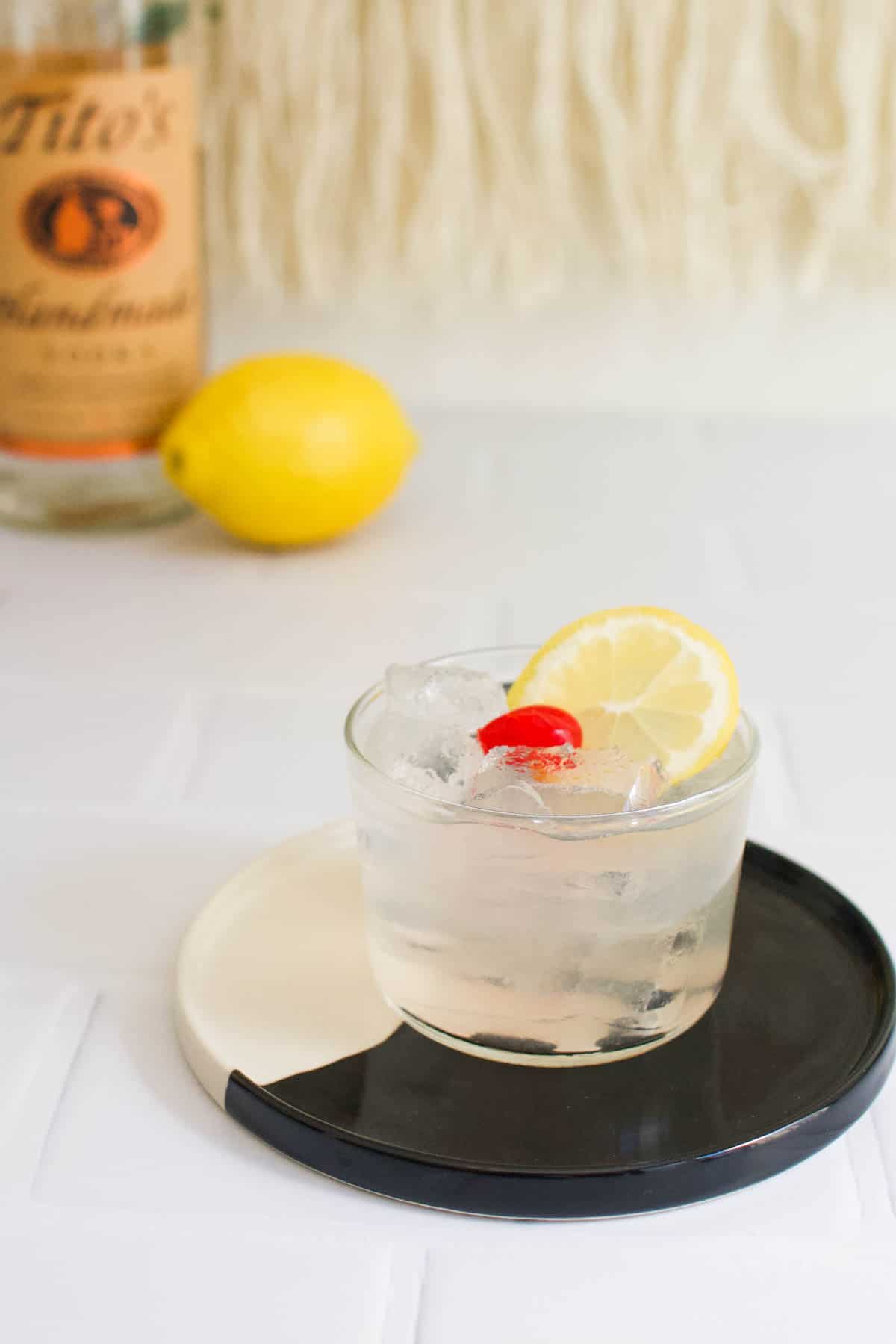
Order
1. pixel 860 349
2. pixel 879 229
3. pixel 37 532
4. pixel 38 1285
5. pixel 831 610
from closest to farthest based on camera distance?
pixel 38 1285, pixel 831 610, pixel 37 532, pixel 879 229, pixel 860 349

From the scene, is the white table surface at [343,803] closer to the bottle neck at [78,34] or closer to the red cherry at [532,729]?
the red cherry at [532,729]

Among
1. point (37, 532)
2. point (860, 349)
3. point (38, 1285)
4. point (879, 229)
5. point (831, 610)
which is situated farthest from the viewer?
point (860, 349)

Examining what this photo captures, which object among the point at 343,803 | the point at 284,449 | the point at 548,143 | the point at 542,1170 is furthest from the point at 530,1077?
the point at 548,143

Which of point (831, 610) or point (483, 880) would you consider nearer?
point (483, 880)

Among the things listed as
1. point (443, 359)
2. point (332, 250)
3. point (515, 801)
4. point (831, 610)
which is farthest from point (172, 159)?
point (515, 801)

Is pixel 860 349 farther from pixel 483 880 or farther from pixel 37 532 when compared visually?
pixel 483 880

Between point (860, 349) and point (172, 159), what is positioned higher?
point (172, 159)
